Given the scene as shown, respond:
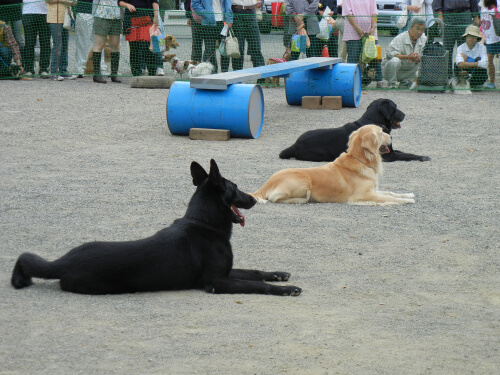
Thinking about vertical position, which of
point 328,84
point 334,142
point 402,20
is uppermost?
point 402,20

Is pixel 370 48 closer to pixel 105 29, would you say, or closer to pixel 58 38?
pixel 105 29

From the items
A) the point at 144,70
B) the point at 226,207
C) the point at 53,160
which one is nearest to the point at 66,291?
the point at 226,207

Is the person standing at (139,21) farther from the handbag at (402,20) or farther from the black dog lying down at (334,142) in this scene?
the black dog lying down at (334,142)

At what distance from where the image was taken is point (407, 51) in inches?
597

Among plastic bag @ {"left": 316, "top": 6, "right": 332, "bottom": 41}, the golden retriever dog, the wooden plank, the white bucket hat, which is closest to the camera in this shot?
the golden retriever dog

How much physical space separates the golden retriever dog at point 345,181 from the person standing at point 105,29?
8815 mm

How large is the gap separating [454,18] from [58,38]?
7.77 meters

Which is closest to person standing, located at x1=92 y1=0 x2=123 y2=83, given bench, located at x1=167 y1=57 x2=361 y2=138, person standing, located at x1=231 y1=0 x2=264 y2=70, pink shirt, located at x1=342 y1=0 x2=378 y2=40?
person standing, located at x1=231 y1=0 x2=264 y2=70

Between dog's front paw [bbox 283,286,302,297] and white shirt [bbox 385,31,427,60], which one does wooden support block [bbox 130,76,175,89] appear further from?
dog's front paw [bbox 283,286,302,297]

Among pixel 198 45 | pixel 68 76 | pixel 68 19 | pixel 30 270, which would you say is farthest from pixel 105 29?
pixel 30 270

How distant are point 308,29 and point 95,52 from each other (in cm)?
433

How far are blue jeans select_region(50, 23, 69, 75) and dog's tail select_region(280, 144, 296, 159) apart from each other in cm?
750

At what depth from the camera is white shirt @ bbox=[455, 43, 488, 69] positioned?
14875 millimetres

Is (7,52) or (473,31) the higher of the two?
(473,31)
